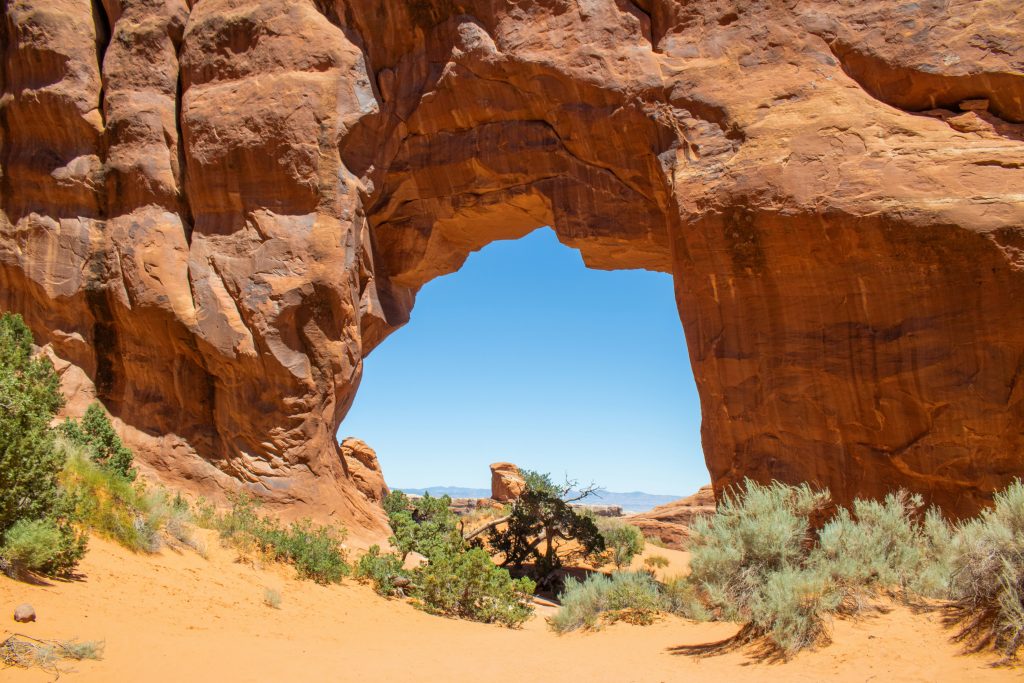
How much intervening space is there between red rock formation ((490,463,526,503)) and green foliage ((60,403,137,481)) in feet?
68.4

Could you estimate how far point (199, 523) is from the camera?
42.3ft

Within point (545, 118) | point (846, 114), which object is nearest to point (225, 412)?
point (545, 118)

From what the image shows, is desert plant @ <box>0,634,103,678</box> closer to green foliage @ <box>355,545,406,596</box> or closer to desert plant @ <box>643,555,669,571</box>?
green foliage @ <box>355,545,406,596</box>

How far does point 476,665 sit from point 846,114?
9341 millimetres

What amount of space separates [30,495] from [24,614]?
1.83 metres

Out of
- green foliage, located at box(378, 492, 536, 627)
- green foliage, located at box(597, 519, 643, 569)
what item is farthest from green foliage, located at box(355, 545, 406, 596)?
green foliage, located at box(597, 519, 643, 569)

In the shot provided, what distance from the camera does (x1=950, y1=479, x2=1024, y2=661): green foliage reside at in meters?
6.16

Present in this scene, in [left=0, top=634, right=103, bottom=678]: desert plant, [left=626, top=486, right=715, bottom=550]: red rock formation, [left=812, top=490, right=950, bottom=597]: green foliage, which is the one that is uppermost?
[left=812, top=490, right=950, bottom=597]: green foliage

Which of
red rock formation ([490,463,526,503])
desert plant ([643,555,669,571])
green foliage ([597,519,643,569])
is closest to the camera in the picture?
green foliage ([597,519,643,569])

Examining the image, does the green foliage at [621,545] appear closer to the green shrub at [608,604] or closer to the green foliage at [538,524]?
the green foliage at [538,524]

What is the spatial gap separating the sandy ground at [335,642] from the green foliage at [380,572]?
1.39m

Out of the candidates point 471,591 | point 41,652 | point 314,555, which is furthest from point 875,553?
point 314,555

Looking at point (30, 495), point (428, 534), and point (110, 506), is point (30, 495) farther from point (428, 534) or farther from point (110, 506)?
point (428, 534)

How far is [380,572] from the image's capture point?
13.1m
